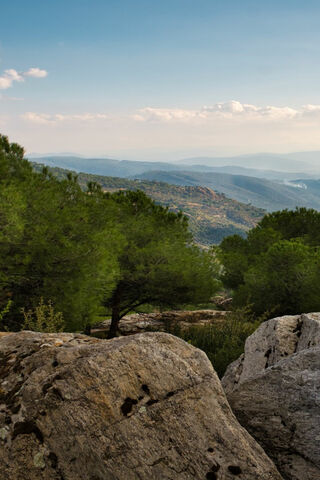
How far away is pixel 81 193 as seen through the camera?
15.2 meters

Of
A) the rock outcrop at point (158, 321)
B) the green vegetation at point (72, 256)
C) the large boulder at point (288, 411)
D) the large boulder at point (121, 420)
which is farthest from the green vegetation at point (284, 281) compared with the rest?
the large boulder at point (121, 420)

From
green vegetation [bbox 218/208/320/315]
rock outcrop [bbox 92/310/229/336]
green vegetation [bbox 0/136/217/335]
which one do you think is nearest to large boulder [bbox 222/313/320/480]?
green vegetation [bbox 0/136/217/335]

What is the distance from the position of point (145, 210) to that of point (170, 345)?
17881 mm

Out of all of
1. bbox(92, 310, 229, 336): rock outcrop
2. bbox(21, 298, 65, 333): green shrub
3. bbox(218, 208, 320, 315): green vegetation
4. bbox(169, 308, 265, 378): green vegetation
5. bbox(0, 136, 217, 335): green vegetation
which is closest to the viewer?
bbox(21, 298, 65, 333): green shrub

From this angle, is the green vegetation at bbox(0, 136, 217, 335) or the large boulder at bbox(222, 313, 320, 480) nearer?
the large boulder at bbox(222, 313, 320, 480)

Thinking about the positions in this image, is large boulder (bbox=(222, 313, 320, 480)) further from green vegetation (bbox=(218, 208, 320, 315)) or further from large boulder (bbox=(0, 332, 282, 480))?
green vegetation (bbox=(218, 208, 320, 315))

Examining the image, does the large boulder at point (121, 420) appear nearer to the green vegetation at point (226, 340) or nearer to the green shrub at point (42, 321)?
the green shrub at point (42, 321)

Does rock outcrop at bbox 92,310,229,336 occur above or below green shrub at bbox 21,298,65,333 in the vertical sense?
below

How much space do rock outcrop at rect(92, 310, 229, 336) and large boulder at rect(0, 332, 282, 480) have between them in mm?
17526

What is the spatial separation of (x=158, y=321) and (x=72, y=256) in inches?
535

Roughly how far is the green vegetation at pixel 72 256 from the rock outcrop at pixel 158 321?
325 centimetres

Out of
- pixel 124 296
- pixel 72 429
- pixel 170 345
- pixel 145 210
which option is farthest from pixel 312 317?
pixel 145 210

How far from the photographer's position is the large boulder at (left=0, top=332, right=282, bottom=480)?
332 centimetres

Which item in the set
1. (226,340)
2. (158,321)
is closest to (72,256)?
(226,340)
